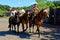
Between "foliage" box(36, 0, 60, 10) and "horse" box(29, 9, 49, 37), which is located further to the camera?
"foliage" box(36, 0, 60, 10)

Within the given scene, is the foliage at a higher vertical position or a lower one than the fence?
higher

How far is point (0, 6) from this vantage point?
168 ft

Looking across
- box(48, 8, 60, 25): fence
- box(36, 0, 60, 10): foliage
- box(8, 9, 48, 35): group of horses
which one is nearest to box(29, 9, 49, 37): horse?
box(8, 9, 48, 35): group of horses

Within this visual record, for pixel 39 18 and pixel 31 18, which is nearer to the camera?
pixel 39 18

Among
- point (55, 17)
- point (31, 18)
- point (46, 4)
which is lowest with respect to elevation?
point (55, 17)

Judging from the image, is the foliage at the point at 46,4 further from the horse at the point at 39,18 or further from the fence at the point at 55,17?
the horse at the point at 39,18

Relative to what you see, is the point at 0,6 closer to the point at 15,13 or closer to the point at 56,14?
the point at 56,14

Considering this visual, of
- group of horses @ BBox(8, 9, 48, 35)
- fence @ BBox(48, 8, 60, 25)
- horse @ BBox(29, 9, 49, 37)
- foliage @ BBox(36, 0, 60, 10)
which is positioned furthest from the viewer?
foliage @ BBox(36, 0, 60, 10)

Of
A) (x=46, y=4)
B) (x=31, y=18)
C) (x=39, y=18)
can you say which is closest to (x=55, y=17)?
(x=31, y=18)

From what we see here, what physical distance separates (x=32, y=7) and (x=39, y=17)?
3.56 feet

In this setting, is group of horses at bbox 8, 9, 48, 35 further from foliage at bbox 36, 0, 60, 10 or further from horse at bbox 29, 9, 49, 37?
foliage at bbox 36, 0, 60, 10

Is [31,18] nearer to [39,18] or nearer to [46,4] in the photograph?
[39,18]

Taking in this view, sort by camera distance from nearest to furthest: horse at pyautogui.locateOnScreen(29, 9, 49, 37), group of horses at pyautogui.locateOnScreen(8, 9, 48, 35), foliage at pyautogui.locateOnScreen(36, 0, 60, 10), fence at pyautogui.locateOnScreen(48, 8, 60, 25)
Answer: horse at pyautogui.locateOnScreen(29, 9, 49, 37)
group of horses at pyautogui.locateOnScreen(8, 9, 48, 35)
fence at pyautogui.locateOnScreen(48, 8, 60, 25)
foliage at pyautogui.locateOnScreen(36, 0, 60, 10)

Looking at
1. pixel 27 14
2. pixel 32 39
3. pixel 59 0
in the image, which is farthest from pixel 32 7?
pixel 59 0
